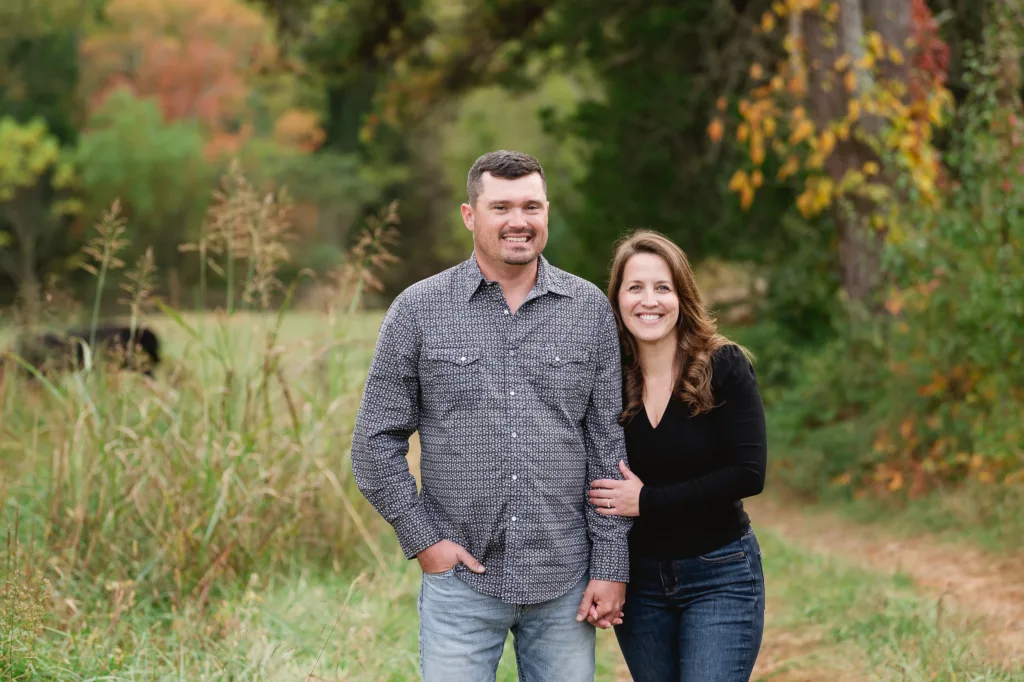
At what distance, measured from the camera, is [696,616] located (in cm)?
295

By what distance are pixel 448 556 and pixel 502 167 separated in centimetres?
101

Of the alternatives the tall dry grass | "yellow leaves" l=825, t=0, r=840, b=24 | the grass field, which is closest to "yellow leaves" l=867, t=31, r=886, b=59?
"yellow leaves" l=825, t=0, r=840, b=24

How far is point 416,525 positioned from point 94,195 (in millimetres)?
33523

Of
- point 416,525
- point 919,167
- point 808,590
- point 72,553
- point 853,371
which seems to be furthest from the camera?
point 853,371

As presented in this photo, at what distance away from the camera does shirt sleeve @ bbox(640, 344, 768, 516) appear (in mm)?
2920

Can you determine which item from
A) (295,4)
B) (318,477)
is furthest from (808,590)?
(295,4)

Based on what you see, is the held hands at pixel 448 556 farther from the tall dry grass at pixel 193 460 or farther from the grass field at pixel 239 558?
the tall dry grass at pixel 193 460

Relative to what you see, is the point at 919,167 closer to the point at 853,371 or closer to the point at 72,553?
the point at 853,371

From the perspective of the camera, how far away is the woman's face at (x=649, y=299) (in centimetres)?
299

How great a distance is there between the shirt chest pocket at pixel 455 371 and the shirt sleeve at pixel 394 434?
0.20 ft

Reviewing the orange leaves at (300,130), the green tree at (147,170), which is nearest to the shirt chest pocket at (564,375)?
the green tree at (147,170)

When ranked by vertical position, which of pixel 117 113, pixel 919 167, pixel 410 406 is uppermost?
pixel 117 113

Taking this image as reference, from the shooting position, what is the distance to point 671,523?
117 inches

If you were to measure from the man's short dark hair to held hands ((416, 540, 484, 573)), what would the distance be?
2.94 feet
